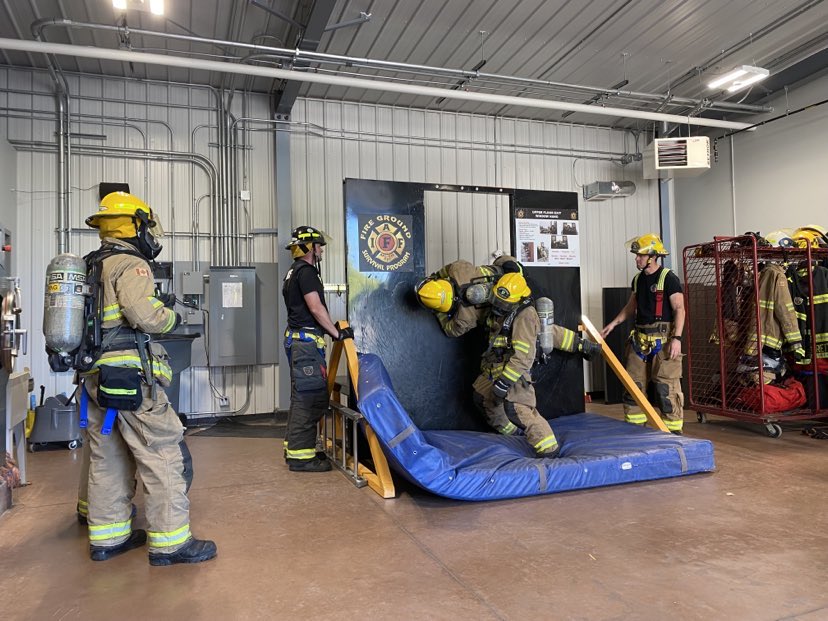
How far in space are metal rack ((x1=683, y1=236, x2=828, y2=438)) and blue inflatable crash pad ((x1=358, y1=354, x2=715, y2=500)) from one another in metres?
2.01

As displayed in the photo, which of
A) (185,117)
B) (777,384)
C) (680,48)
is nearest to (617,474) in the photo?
(777,384)

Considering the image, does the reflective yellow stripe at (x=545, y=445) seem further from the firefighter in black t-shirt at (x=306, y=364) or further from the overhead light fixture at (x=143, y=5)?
the overhead light fixture at (x=143, y=5)

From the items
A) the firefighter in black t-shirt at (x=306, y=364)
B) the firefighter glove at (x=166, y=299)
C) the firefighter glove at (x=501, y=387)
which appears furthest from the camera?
the firefighter in black t-shirt at (x=306, y=364)

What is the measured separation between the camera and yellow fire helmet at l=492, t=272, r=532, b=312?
14.9ft

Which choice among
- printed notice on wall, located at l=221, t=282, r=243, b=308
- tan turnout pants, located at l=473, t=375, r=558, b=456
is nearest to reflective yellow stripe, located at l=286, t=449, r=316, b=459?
tan turnout pants, located at l=473, t=375, r=558, b=456

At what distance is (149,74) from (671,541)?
765 cm

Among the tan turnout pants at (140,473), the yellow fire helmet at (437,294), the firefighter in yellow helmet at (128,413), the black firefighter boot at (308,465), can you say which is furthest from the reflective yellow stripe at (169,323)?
the yellow fire helmet at (437,294)

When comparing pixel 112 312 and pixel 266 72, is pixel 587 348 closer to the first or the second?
pixel 112 312

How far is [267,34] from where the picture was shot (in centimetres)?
633

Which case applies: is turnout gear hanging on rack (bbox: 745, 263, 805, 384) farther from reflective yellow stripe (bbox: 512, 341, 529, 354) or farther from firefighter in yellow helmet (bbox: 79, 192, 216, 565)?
firefighter in yellow helmet (bbox: 79, 192, 216, 565)

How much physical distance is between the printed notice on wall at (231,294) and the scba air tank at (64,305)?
14.5ft

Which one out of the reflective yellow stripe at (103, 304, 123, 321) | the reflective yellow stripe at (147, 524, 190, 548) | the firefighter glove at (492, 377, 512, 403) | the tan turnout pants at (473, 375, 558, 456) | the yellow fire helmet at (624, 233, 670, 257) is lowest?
the reflective yellow stripe at (147, 524, 190, 548)

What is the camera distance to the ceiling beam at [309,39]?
5.28 m

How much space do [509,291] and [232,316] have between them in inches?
166
